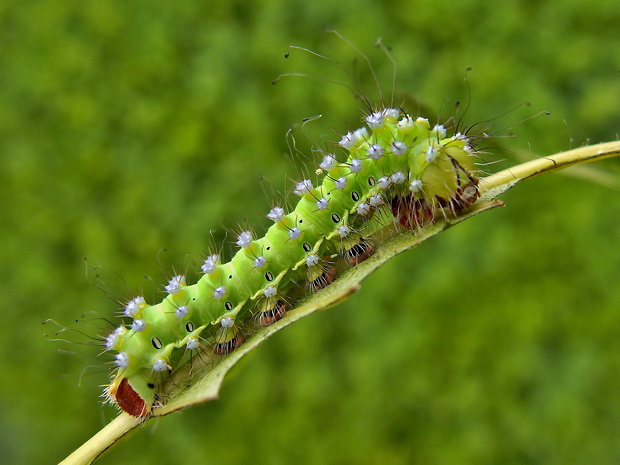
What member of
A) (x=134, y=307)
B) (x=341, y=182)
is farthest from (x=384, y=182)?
(x=134, y=307)

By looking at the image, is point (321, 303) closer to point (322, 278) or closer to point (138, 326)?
point (322, 278)

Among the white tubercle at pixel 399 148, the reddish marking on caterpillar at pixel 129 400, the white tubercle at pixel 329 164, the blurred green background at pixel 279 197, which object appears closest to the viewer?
the reddish marking on caterpillar at pixel 129 400

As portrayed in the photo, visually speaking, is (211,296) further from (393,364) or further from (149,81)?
(149,81)

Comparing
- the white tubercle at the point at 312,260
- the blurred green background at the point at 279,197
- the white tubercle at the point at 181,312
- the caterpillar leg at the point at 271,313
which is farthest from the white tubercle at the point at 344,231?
the blurred green background at the point at 279,197

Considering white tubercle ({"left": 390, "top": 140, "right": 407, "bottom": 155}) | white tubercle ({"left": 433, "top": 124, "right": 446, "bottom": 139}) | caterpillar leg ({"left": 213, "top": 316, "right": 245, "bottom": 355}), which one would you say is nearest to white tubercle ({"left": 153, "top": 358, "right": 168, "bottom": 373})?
caterpillar leg ({"left": 213, "top": 316, "right": 245, "bottom": 355})

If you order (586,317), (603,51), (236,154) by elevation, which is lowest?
(586,317)

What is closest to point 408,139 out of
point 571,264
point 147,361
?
point 147,361

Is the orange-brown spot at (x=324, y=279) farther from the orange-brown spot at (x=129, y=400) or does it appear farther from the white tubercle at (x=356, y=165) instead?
the orange-brown spot at (x=129, y=400)
